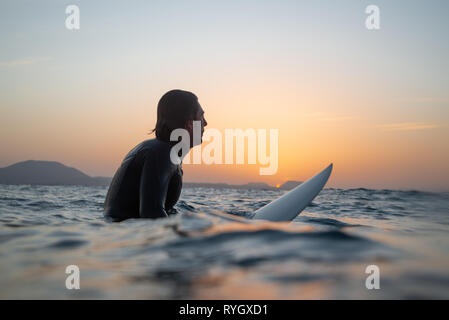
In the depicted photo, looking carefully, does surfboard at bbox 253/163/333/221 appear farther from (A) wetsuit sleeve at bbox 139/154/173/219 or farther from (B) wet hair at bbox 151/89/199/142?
(B) wet hair at bbox 151/89/199/142

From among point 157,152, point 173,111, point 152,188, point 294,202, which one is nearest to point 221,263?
point 152,188

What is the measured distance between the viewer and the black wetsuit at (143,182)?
9.35 ft

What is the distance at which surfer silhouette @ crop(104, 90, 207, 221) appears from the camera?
113 inches

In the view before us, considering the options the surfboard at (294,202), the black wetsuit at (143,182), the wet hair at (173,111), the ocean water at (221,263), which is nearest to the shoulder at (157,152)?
the black wetsuit at (143,182)

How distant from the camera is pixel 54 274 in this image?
5.46ft

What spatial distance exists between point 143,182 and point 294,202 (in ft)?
7.10

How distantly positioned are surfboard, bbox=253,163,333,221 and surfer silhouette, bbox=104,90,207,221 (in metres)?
1.14

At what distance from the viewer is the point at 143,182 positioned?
286 cm

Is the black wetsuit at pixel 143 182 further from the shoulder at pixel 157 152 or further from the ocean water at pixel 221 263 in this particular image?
the ocean water at pixel 221 263

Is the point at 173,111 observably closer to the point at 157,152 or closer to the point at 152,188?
the point at 157,152

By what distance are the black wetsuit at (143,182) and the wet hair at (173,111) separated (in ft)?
0.76
